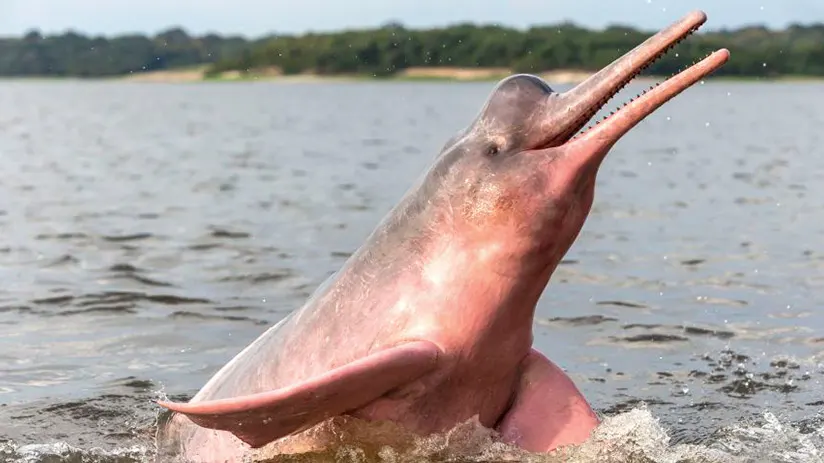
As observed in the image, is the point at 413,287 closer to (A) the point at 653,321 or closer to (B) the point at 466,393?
(B) the point at 466,393

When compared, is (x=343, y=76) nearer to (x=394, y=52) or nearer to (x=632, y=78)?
(x=394, y=52)

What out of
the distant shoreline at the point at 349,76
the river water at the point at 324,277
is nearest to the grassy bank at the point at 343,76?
the distant shoreline at the point at 349,76

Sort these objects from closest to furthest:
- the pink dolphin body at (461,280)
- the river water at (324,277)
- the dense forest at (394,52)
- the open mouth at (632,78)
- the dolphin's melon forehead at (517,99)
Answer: the open mouth at (632,78)
the pink dolphin body at (461,280)
the dolphin's melon forehead at (517,99)
the river water at (324,277)
the dense forest at (394,52)

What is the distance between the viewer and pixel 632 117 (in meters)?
5.86

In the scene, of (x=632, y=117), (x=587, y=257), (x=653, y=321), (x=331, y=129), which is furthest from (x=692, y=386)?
(x=331, y=129)

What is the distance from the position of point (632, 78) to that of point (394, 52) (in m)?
110

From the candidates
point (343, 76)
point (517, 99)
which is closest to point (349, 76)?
point (343, 76)

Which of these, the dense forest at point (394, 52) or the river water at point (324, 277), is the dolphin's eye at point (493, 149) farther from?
the dense forest at point (394, 52)

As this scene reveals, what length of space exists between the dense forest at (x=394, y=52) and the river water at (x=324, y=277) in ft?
125

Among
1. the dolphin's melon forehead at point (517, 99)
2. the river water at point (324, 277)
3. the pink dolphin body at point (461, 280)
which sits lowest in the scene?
the river water at point (324, 277)

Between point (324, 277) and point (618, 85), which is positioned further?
point (324, 277)

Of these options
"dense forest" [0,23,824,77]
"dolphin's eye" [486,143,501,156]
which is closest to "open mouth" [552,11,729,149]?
"dolphin's eye" [486,143,501,156]

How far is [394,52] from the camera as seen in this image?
115 meters

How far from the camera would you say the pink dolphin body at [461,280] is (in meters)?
5.91
